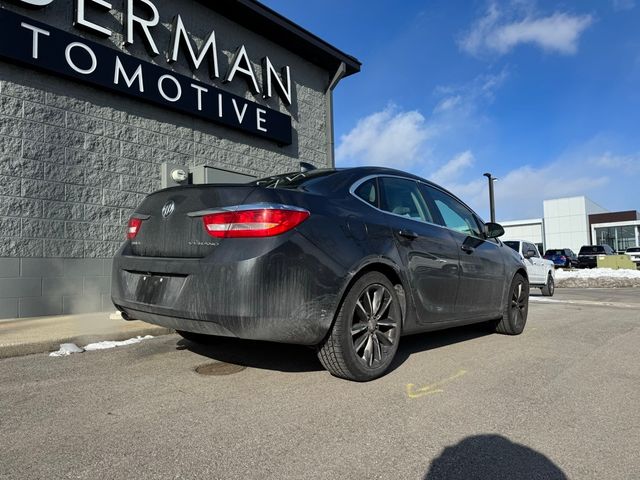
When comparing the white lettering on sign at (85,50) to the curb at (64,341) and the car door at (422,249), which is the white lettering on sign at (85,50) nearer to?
the curb at (64,341)

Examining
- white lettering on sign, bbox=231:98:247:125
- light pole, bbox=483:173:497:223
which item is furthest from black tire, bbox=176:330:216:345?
light pole, bbox=483:173:497:223

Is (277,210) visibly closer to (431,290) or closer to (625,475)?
(431,290)

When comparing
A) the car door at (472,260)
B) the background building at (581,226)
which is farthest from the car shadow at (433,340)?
the background building at (581,226)

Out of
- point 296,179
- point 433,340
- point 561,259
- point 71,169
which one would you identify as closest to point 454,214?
point 433,340

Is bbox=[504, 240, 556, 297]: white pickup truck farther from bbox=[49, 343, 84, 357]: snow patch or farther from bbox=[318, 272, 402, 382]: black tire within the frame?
bbox=[49, 343, 84, 357]: snow patch

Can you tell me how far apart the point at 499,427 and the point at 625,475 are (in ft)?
2.10

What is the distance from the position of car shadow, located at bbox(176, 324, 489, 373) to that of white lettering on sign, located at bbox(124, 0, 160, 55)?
218 inches

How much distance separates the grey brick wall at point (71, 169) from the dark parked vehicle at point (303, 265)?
12.4 ft

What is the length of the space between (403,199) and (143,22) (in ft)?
20.7

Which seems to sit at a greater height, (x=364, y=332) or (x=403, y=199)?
(x=403, y=199)

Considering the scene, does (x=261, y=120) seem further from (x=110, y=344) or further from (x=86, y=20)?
(x=110, y=344)

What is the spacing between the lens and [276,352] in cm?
430

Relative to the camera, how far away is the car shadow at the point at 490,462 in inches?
81.7

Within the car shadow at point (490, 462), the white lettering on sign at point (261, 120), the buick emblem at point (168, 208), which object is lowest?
the car shadow at point (490, 462)
